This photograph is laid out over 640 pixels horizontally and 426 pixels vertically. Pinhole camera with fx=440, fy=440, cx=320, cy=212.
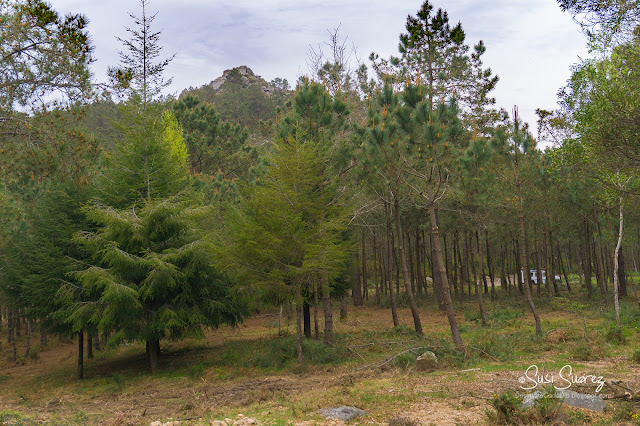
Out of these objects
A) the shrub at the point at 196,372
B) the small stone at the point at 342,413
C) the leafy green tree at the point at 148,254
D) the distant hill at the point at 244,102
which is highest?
the distant hill at the point at 244,102

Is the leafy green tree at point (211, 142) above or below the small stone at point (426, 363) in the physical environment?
above

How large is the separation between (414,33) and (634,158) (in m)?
18.5

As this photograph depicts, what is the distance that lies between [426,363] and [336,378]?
99.3 inches

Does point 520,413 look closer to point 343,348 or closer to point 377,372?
point 377,372

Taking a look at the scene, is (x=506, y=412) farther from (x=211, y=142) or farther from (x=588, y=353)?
(x=211, y=142)

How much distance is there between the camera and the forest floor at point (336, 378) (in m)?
8.09

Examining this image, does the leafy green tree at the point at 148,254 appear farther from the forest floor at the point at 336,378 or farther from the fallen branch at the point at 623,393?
the fallen branch at the point at 623,393

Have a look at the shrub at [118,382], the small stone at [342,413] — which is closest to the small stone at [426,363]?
the small stone at [342,413]

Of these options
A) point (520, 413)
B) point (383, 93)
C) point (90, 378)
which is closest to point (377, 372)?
point (520, 413)

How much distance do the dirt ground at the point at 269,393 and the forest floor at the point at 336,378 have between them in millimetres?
32

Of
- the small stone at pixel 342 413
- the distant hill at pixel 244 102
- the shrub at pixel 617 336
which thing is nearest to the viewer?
the small stone at pixel 342 413

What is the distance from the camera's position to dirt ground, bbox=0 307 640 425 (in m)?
8.02

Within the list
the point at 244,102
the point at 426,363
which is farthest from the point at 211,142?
the point at 244,102

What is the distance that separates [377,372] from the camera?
38.4 ft
